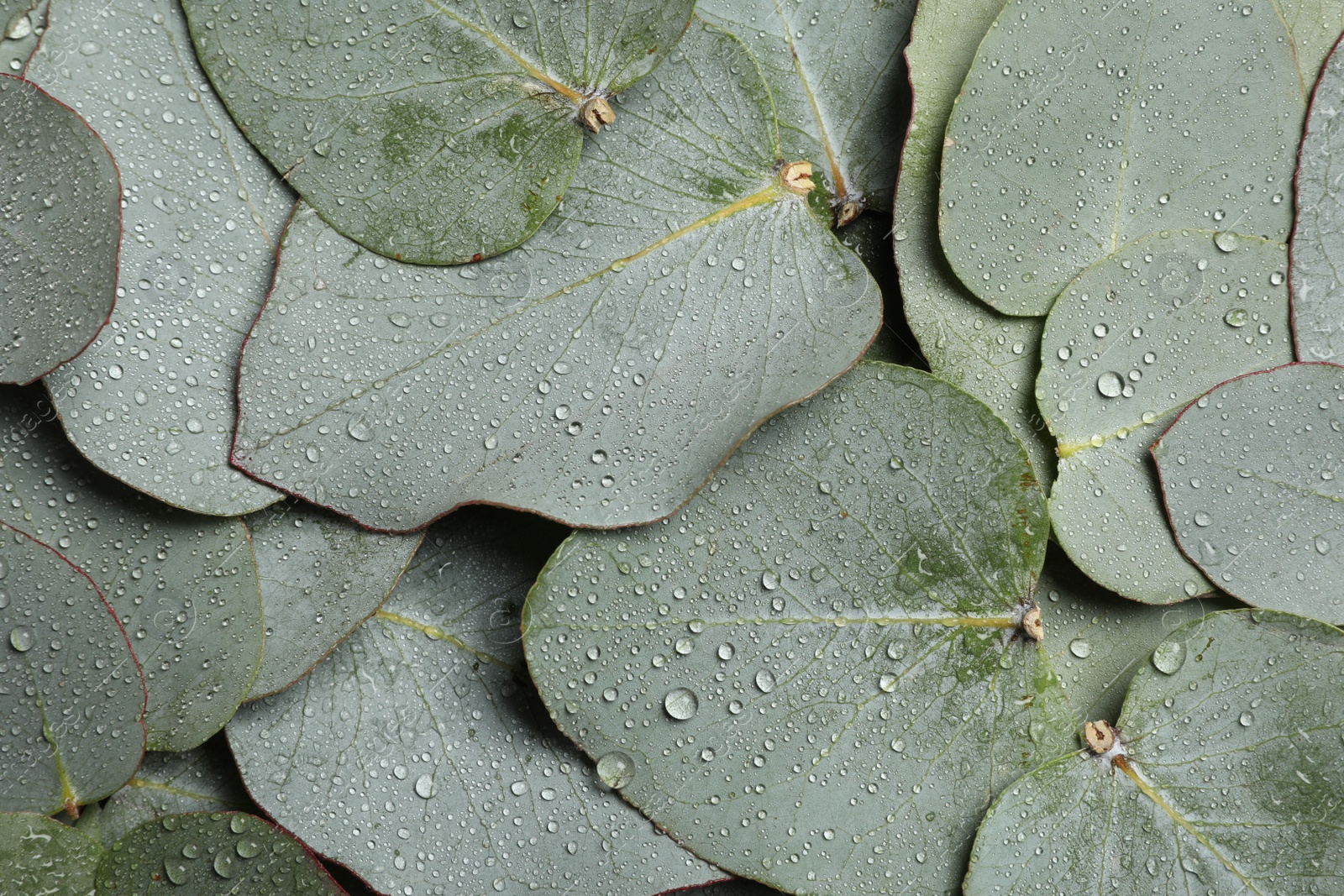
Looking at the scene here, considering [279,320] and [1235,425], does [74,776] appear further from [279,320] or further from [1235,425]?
[1235,425]

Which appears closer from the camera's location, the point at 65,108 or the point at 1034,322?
the point at 65,108

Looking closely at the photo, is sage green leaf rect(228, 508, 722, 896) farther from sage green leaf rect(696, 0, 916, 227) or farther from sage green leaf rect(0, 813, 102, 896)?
sage green leaf rect(696, 0, 916, 227)

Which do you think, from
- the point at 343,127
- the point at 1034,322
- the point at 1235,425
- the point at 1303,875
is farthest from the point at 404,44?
the point at 1303,875

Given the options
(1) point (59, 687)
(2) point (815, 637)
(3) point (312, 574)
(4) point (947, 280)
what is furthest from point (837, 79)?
(1) point (59, 687)

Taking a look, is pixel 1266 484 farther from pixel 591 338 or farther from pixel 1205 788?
pixel 591 338

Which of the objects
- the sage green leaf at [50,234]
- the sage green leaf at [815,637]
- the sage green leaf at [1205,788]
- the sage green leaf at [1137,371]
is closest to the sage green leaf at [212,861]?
the sage green leaf at [815,637]

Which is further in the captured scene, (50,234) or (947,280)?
(947,280)

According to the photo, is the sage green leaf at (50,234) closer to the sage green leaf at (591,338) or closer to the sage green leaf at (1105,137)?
the sage green leaf at (591,338)
